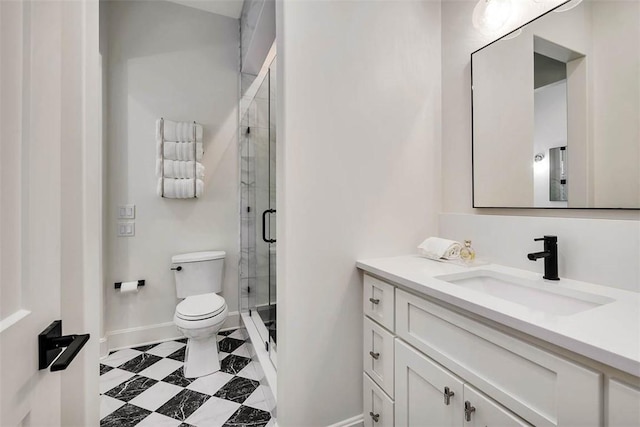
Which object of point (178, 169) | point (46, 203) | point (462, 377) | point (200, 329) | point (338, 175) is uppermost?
point (178, 169)

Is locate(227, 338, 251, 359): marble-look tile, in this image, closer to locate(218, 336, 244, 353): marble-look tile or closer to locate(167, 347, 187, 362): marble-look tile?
locate(218, 336, 244, 353): marble-look tile

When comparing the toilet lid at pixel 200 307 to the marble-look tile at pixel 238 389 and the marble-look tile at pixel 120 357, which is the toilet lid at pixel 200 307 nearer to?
the marble-look tile at pixel 238 389

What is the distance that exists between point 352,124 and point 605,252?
1074 millimetres

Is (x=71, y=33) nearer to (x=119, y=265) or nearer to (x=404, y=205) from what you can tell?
(x=404, y=205)

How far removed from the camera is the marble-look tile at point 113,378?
179 centimetres

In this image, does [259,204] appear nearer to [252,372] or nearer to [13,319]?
[252,372]

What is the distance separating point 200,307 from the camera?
197 cm

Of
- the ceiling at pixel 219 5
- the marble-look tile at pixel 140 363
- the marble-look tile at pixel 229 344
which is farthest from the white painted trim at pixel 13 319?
the ceiling at pixel 219 5

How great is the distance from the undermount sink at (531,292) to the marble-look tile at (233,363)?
157cm

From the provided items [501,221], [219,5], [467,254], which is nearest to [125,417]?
[467,254]

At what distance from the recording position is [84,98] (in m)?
0.72

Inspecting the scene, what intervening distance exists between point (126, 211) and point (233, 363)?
1.41 metres

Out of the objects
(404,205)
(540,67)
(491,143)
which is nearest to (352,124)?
(404,205)

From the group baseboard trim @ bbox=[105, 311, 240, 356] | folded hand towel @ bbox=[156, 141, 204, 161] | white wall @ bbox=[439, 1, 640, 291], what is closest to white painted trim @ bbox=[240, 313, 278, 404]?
baseboard trim @ bbox=[105, 311, 240, 356]
